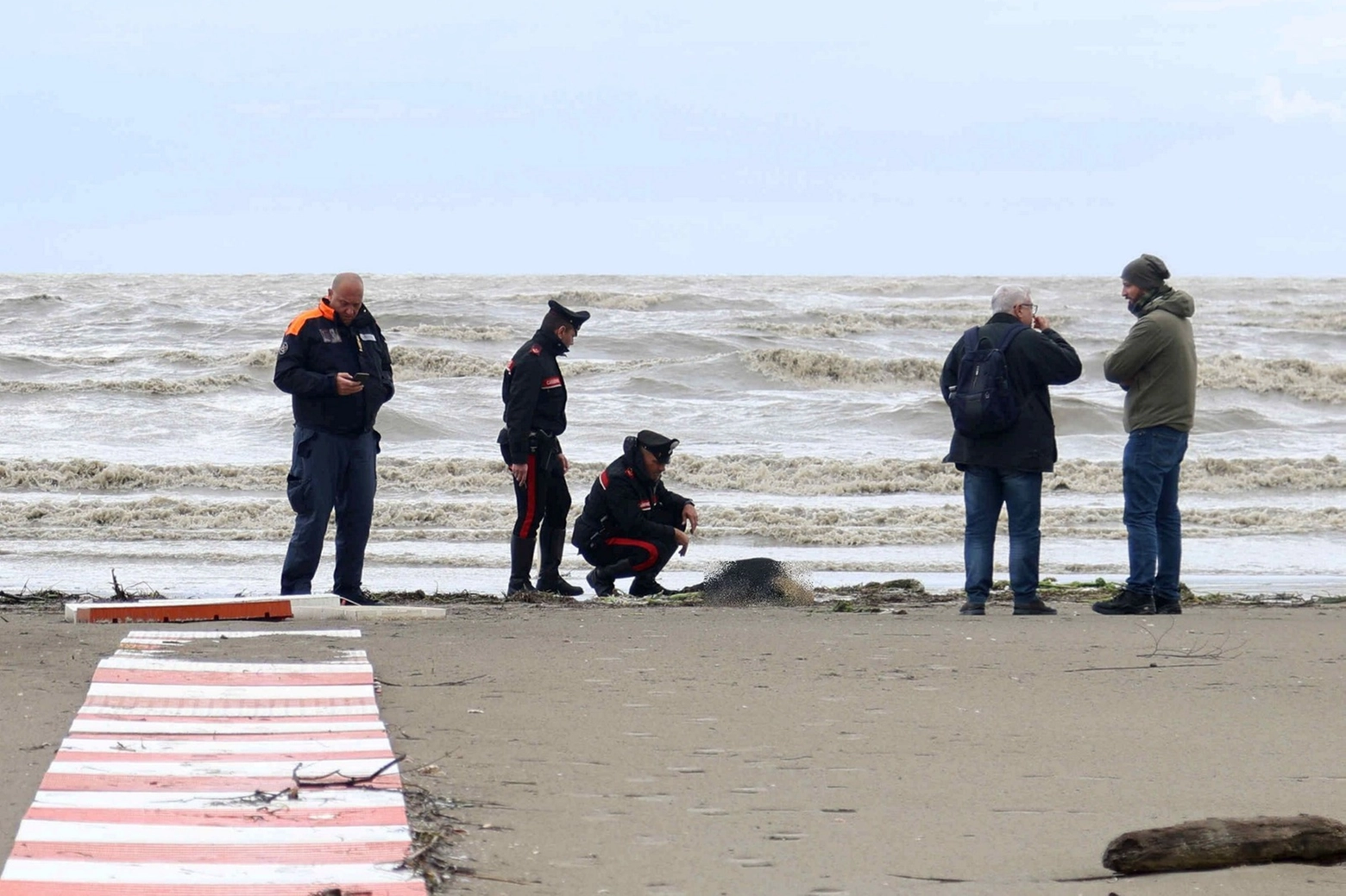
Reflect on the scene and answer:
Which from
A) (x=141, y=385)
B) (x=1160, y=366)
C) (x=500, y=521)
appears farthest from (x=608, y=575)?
(x=141, y=385)

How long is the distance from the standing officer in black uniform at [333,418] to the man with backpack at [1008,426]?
2952 mm

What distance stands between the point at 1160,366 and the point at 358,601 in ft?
14.0

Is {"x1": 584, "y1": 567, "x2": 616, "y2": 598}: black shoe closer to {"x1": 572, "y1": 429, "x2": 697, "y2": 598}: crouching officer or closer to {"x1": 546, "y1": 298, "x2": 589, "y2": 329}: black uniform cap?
{"x1": 572, "y1": 429, "x2": 697, "y2": 598}: crouching officer

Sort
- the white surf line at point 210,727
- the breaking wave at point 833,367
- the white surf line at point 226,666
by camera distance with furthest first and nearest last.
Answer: the breaking wave at point 833,367 → the white surf line at point 226,666 → the white surf line at point 210,727

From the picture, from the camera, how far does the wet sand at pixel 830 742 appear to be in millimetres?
3396

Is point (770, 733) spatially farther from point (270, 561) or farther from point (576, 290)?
point (576, 290)

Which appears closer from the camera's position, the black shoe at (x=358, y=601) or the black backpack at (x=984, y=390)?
the black backpack at (x=984, y=390)

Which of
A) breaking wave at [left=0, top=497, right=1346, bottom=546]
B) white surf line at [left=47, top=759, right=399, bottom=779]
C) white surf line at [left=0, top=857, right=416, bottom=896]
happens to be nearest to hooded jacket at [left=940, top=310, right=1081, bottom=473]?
white surf line at [left=47, top=759, right=399, bottom=779]

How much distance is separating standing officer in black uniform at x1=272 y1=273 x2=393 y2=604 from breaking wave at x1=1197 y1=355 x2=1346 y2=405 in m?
20.7

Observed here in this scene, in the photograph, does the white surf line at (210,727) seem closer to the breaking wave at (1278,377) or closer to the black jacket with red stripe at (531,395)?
the black jacket with red stripe at (531,395)

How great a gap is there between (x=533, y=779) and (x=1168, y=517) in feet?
15.5

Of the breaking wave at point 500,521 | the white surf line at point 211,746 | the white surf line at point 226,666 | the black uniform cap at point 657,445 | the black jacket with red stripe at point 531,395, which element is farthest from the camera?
the breaking wave at point 500,521

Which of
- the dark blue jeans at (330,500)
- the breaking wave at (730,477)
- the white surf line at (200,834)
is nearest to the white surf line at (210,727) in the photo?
the white surf line at (200,834)

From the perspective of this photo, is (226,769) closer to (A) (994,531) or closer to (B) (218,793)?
(B) (218,793)
